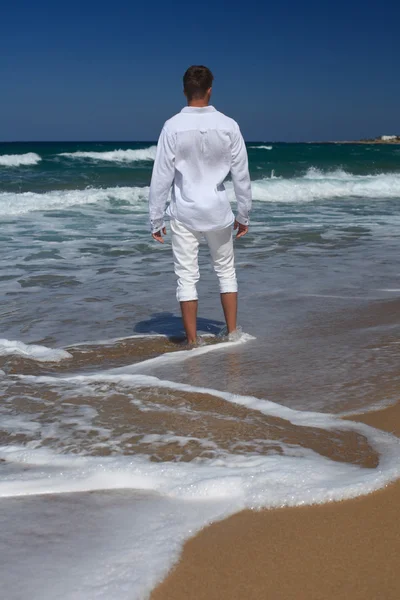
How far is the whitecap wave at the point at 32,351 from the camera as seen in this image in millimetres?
4293

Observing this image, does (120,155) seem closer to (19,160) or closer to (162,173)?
→ (19,160)

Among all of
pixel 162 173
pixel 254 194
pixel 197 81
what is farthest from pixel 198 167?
pixel 254 194

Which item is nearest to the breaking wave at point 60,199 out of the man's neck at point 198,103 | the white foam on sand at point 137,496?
the man's neck at point 198,103

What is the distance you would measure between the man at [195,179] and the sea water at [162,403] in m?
0.60

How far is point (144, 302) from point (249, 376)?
2.30 metres

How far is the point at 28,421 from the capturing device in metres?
3.10

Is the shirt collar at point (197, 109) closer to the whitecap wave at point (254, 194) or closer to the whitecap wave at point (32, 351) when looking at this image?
the whitecap wave at point (32, 351)

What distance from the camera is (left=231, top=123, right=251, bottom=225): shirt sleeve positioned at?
430 cm

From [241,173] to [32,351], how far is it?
5.78 ft

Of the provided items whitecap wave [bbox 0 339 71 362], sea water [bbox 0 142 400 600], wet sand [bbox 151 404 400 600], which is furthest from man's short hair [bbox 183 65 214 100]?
wet sand [bbox 151 404 400 600]

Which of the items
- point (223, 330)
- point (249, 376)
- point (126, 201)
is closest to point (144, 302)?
point (223, 330)

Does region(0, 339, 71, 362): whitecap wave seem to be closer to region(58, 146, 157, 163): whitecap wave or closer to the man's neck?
the man's neck

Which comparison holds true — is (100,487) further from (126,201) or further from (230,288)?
(126,201)

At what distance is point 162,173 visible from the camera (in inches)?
168
